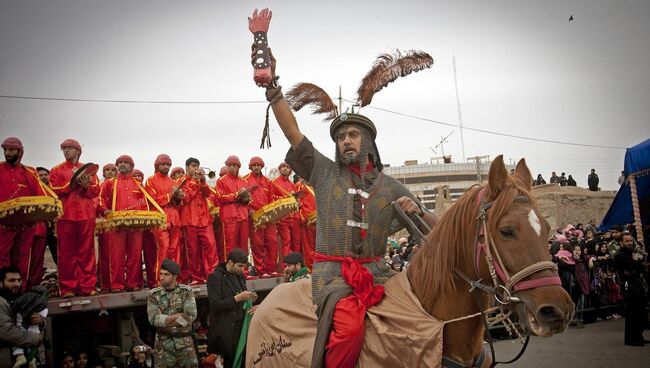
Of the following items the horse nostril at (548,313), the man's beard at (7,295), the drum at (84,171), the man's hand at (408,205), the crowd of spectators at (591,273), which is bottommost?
the crowd of spectators at (591,273)

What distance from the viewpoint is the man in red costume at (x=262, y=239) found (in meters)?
11.9

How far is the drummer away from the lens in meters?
7.88

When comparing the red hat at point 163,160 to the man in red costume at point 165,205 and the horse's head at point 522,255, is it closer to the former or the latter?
the man in red costume at point 165,205

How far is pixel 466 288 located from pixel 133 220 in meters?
7.31

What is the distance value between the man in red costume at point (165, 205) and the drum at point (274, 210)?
1.68 meters

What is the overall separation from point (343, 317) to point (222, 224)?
8.56 meters

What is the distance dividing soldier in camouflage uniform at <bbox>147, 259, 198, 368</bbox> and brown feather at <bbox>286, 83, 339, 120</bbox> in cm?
428

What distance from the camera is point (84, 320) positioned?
933 cm

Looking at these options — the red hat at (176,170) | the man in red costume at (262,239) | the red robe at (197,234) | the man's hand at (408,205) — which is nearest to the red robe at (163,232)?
the red robe at (197,234)

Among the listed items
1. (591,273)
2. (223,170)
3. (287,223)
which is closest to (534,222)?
(287,223)

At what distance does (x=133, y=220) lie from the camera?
9.30 m

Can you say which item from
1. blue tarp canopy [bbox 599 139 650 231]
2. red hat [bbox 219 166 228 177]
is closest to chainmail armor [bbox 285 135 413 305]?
red hat [bbox 219 166 228 177]

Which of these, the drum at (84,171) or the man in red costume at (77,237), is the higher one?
the drum at (84,171)

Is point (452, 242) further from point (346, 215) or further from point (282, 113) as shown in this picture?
point (282, 113)
